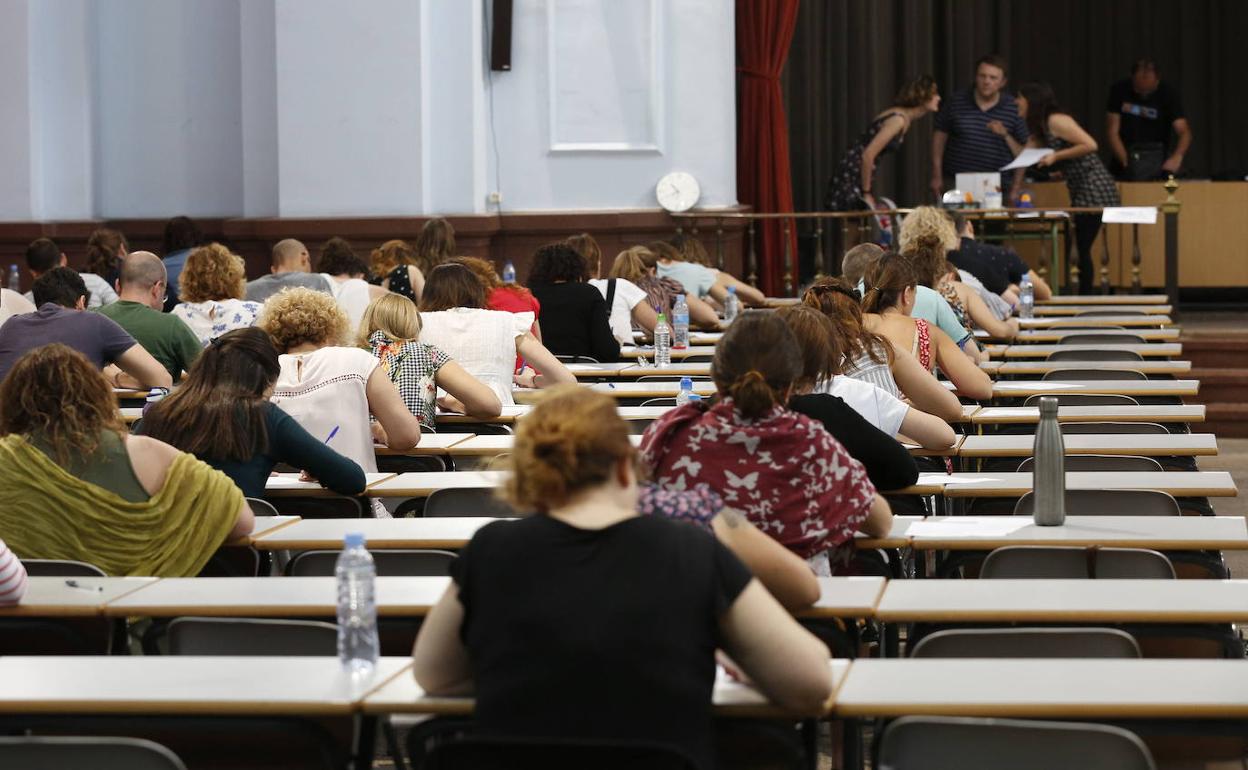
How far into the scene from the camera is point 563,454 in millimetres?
2654

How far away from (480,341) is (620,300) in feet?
7.71

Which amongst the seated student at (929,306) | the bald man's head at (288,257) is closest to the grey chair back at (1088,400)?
the seated student at (929,306)

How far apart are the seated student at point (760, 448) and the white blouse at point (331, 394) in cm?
203

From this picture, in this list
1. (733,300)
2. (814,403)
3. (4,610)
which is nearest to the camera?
(4,610)

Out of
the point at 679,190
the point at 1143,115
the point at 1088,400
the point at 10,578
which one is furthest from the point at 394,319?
the point at 1143,115

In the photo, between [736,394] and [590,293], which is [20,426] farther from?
[590,293]

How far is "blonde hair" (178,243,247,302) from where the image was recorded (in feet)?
26.1

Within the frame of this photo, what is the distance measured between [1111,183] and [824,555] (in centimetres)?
967

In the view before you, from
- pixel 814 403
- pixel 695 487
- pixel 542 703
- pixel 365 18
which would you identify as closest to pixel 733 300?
pixel 365 18

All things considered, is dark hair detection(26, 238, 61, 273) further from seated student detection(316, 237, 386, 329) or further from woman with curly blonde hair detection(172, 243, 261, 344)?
woman with curly blonde hair detection(172, 243, 261, 344)

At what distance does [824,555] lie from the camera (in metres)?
3.81

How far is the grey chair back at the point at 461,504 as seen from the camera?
4762 mm

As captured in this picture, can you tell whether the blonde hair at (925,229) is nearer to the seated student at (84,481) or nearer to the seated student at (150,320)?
the seated student at (150,320)

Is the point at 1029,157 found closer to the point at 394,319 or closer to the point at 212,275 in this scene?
the point at 212,275
